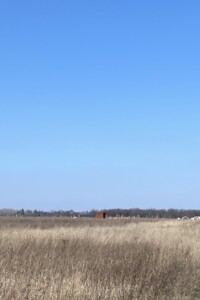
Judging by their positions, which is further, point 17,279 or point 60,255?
point 60,255

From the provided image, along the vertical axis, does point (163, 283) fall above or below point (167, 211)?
below

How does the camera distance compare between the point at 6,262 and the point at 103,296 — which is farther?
the point at 6,262

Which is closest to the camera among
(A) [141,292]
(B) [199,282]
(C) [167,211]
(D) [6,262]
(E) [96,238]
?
(A) [141,292]

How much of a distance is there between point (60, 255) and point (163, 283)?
8.49 ft

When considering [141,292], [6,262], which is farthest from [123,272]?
[6,262]

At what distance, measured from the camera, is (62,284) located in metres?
8.93

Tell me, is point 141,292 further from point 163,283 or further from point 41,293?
point 41,293

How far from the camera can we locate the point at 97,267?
37.1 ft

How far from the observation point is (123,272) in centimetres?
1112

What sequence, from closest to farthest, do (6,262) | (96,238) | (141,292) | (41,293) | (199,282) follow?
(41,293) → (141,292) → (6,262) → (199,282) → (96,238)

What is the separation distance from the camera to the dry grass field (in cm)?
875

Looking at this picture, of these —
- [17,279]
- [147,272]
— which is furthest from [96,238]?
[17,279]

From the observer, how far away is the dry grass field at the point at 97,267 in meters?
8.75

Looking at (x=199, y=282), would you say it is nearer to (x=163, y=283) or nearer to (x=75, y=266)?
(x=163, y=283)
